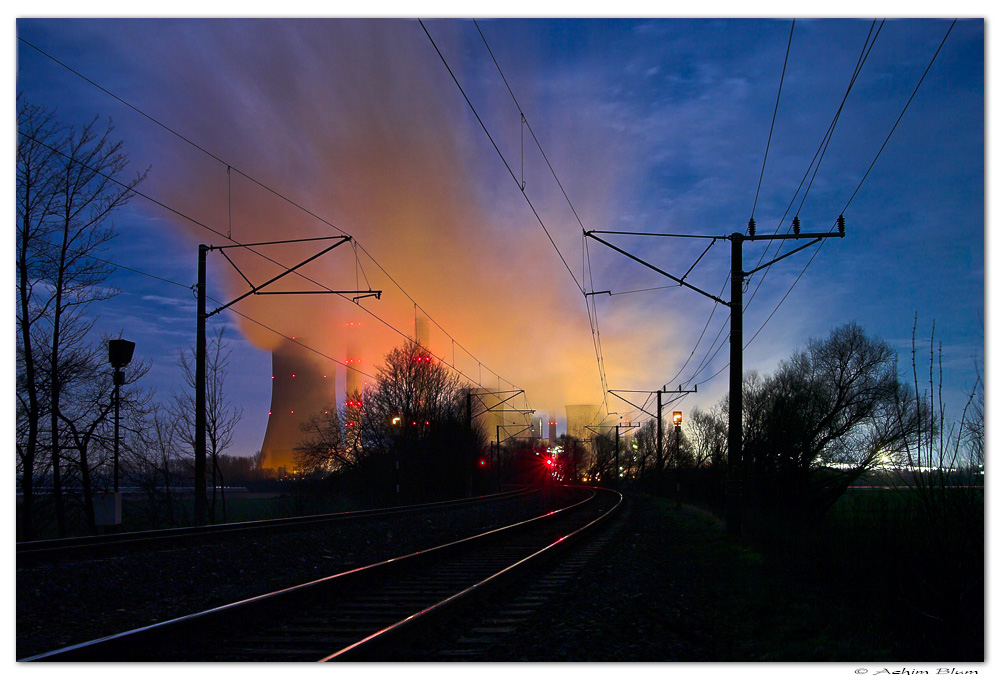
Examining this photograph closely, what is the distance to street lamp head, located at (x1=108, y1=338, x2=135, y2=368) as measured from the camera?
69.3 feet

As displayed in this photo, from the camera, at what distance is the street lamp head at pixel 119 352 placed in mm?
21125

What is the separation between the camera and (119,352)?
2131 centimetres

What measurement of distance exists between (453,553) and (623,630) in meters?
7.67

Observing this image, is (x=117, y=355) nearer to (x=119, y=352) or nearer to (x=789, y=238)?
(x=119, y=352)

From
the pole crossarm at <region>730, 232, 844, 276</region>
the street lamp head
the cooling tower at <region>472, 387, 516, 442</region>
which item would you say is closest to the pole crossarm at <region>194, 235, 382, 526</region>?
the street lamp head

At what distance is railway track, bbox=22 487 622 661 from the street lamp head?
12.4 metres

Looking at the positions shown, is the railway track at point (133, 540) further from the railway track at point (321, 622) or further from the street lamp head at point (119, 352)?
the railway track at point (321, 622)

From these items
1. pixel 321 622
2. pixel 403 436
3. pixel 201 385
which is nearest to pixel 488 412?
pixel 403 436

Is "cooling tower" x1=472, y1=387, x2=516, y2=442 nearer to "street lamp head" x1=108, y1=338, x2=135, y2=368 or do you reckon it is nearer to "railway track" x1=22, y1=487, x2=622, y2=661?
"street lamp head" x1=108, y1=338, x2=135, y2=368

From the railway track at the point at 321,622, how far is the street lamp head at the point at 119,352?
490 inches

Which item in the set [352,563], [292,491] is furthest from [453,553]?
[292,491]

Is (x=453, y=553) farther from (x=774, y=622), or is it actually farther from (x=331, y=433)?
(x=331, y=433)
